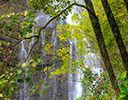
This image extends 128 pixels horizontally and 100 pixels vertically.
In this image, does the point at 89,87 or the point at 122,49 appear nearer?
the point at 122,49

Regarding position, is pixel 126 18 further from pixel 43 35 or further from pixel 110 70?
pixel 43 35

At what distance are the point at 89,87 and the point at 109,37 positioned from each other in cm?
255

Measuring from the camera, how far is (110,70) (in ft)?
8.70

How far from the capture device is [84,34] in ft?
17.5

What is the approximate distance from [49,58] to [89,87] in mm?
3785

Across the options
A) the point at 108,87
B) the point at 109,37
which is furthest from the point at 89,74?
the point at 109,37

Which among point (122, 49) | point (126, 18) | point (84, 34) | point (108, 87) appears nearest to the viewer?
point (122, 49)

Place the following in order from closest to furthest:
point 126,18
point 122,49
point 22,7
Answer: point 122,49 → point 126,18 → point 22,7

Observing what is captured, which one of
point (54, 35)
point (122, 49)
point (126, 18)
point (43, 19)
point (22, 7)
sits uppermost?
point (22, 7)

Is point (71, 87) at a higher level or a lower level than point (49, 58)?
lower

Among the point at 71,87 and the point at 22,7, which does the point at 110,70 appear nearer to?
the point at 71,87

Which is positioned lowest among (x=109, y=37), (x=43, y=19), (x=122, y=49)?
(x=122, y=49)

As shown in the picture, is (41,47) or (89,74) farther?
(41,47)

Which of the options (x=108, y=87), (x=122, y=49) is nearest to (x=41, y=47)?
(x=108, y=87)
